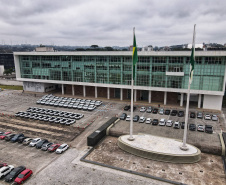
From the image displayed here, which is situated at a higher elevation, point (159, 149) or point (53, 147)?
point (159, 149)

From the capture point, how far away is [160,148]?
105 feet

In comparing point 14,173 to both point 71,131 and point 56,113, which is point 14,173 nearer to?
point 71,131

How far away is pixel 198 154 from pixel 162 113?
23.8m

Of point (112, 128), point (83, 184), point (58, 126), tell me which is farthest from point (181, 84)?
point (83, 184)

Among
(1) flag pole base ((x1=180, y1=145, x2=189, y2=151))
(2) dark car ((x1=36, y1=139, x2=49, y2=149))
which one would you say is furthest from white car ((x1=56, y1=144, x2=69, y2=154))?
(1) flag pole base ((x1=180, y1=145, x2=189, y2=151))

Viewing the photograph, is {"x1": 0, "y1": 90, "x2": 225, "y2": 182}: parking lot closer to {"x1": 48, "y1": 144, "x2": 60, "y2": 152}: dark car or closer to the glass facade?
{"x1": 48, "y1": 144, "x2": 60, "y2": 152}: dark car

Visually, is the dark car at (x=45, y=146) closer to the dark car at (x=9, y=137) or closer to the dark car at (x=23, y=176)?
the dark car at (x=23, y=176)

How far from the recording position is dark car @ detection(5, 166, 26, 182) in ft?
87.2

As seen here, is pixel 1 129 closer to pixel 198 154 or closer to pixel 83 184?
pixel 83 184

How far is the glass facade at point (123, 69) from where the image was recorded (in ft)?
184

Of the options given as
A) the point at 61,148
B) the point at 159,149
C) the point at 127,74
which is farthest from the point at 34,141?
the point at 127,74

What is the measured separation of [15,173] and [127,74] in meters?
46.8

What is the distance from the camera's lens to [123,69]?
218 ft

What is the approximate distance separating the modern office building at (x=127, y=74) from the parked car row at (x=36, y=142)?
116ft
